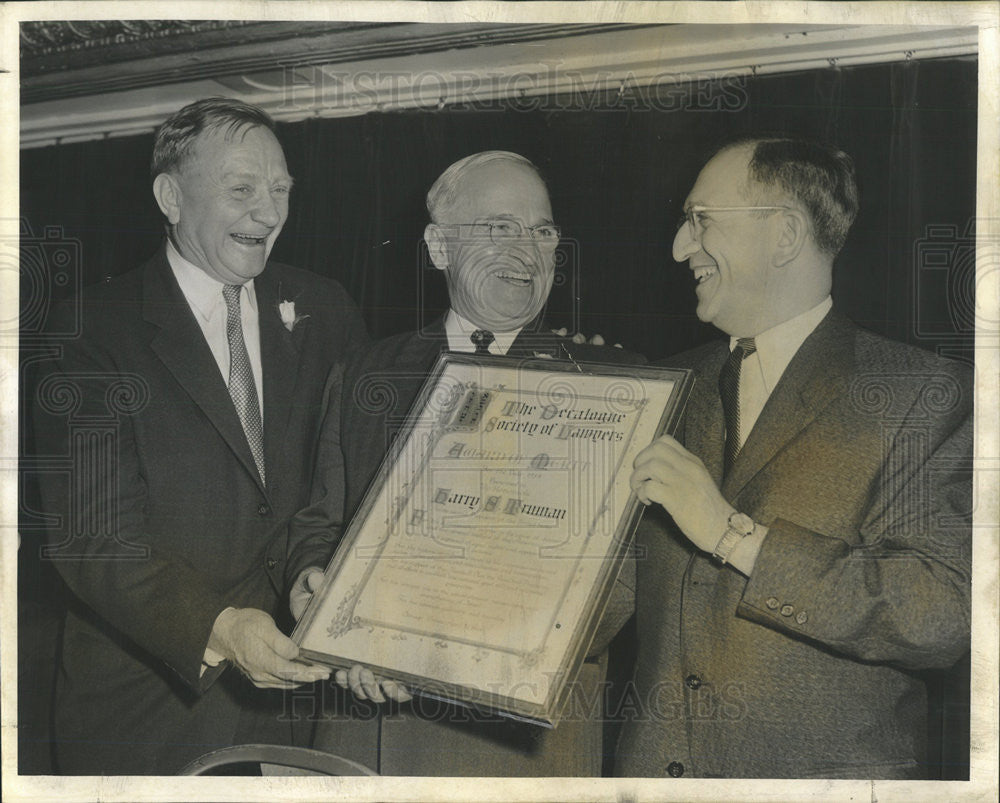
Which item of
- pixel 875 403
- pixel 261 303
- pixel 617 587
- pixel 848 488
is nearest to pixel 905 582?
pixel 848 488

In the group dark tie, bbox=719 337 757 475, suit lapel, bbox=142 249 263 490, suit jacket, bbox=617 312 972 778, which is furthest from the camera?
suit lapel, bbox=142 249 263 490

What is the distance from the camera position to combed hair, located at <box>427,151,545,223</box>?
3498mm

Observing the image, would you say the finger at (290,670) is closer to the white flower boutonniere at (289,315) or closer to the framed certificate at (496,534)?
the framed certificate at (496,534)

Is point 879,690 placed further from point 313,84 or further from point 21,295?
point 21,295

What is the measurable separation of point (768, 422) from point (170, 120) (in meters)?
2.12

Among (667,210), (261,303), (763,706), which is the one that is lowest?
(763,706)

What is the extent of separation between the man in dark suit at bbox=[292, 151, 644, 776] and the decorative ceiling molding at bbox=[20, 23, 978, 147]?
279 mm

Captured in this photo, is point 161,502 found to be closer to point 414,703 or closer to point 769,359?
point 414,703

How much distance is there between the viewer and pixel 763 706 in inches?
131
